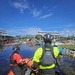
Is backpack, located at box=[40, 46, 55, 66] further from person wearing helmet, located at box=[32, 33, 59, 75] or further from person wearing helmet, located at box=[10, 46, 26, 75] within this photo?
person wearing helmet, located at box=[10, 46, 26, 75]

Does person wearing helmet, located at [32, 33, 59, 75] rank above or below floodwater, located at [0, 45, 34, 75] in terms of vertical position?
above

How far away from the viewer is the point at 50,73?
449cm

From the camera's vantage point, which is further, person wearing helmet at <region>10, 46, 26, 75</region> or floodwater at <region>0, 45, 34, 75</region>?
floodwater at <region>0, 45, 34, 75</region>

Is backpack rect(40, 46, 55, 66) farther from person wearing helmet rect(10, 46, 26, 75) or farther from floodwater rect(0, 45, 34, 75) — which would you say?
floodwater rect(0, 45, 34, 75)

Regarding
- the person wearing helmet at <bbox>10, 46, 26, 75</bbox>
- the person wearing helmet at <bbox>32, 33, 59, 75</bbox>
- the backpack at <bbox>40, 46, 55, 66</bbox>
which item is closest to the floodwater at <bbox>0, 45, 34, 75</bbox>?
the person wearing helmet at <bbox>10, 46, 26, 75</bbox>

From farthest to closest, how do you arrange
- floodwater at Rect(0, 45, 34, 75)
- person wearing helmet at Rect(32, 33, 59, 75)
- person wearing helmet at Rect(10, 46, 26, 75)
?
floodwater at Rect(0, 45, 34, 75) → person wearing helmet at Rect(10, 46, 26, 75) → person wearing helmet at Rect(32, 33, 59, 75)

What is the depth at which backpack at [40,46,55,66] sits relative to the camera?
4.31 meters

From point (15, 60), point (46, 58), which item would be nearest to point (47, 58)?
point (46, 58)

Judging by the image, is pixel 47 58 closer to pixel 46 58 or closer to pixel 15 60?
pixel 46 58

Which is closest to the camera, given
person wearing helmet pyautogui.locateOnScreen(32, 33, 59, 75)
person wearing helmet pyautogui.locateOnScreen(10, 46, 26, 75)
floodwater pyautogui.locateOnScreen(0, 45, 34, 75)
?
person wearing helmet pyautogui.locateOnScreen(32, 33, 59, 75)

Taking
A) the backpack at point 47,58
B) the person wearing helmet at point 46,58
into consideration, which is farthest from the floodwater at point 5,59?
the backpack at point 47,58

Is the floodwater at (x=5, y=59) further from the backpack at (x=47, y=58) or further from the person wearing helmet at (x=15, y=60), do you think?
the backpack at (x=47, y=58)

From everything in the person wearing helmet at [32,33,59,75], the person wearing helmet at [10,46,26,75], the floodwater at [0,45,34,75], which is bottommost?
the floodwater at [0,45,34,75]

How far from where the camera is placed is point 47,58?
434 centimetres
